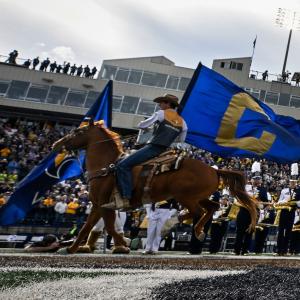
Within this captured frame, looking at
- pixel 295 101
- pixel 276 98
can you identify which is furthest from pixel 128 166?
pixel 295 101

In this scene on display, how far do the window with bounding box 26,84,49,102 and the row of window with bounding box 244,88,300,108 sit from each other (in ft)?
62.7

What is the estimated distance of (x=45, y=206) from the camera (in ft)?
69.7

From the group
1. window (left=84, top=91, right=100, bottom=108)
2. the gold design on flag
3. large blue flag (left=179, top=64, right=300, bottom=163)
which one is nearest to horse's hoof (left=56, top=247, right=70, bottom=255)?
large blue flag (left=179, top=64, right=300, bottom=163)

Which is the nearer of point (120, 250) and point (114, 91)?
point (120, 250)

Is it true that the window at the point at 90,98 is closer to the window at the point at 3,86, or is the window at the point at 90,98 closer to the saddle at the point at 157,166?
the window at the point at 3,86

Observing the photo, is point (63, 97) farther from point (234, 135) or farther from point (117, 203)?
point (117, 203)

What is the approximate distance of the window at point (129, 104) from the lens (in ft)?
164

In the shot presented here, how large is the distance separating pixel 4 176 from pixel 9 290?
22204 millimetres

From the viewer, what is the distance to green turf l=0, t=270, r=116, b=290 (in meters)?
5.35

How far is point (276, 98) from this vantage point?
55.5 m

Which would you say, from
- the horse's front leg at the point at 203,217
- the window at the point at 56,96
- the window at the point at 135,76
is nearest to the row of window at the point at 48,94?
the window at the point at 56,96

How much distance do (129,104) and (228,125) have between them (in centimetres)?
3664

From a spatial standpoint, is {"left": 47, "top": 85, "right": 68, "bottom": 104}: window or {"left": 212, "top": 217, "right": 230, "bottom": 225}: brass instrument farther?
{"left": 47, "top": 85, "right": 68, "bottom": 104}: window

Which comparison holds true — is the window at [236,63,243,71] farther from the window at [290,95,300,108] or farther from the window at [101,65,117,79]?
the window at [101,65,117,79]
